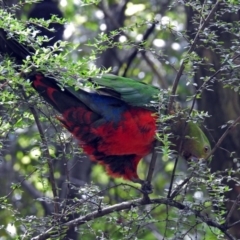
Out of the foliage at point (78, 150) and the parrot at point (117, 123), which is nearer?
the foliage at point (78, 150)

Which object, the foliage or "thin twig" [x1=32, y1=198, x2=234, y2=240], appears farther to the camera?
"thin twig" [x1=32, y1=198, x2=234, y2=240]

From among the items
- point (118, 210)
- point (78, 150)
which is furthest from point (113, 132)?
point (118, 210)

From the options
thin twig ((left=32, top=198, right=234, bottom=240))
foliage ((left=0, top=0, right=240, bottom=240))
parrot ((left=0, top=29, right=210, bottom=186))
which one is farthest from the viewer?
parrot ((left=0, top=29, right=210, bottom=186))

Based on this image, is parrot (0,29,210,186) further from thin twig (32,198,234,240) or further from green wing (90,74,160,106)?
thin twig (32,198,234,240)

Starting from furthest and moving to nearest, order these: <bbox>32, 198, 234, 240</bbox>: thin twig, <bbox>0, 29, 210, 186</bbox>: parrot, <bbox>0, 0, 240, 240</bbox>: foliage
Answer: <bbox>0, 29, 210, 186</bbox>: parrot < <bbox>32, 198, 234, 240</bbox>: thin twig < <bbox>0, 0, 240, 240</bbox>: foliage

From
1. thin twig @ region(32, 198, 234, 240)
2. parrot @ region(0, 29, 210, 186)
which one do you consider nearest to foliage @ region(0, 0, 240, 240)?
thin twig @ region(32, 198, 234, 240)

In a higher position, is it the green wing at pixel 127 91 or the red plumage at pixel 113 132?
the green wing at pixel 127 91

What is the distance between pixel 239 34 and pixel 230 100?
155 centimetres

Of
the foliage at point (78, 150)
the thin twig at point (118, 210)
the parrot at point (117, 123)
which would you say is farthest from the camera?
the parrot at point (117, 123)

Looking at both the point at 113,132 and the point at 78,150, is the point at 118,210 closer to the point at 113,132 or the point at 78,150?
the point at 78,150

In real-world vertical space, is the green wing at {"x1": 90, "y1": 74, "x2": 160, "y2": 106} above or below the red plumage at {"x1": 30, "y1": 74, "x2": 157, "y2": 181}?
above

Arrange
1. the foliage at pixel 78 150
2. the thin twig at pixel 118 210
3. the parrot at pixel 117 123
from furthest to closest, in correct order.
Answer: the parrot at pixel 117 123
the thin twig at pixel 118 210
the foliage at pixel 78 150

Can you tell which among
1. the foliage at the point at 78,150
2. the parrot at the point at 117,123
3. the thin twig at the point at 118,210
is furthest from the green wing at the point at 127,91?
the thin twig at the point at 118,210

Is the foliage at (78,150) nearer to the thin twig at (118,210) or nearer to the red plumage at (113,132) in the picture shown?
the thin twig at (118,210)
